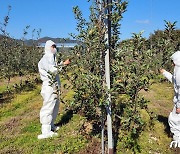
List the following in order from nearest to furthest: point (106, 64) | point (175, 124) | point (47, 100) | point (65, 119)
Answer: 1. point (106, 64)
2. point (175, 124)
3. point (47, 100)
4. point (65, 119)

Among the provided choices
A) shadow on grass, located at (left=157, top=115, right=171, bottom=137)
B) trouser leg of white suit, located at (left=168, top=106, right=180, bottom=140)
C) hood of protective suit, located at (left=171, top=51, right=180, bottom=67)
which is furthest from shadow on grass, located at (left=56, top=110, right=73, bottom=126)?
hood of protective suit, located at (left=171, top=51, right=180, bottom=67)

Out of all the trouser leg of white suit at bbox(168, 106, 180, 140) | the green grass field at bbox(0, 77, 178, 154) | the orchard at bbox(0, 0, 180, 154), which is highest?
the orchard at bbox(0, 0, 180, 154)

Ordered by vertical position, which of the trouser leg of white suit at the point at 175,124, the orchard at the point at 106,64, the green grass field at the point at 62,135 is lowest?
the green grass field at the point at 62,135

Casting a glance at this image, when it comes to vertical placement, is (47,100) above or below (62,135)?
above

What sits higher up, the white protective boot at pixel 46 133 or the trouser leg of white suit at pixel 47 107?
the trouser leg of white suit at pixel 47 107

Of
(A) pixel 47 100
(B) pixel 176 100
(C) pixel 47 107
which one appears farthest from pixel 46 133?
(B) pixel 176 100

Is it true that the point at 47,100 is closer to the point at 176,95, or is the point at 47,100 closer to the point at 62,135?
the point at 62,135

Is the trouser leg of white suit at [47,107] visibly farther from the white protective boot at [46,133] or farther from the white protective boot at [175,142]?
the white protective boot at [175,142]

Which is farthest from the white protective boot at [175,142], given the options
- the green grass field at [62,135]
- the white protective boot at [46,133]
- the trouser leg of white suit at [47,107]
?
the trouser leg of white suit at [47,107]

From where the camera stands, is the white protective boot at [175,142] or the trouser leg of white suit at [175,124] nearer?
the white protective boot at [175,142]

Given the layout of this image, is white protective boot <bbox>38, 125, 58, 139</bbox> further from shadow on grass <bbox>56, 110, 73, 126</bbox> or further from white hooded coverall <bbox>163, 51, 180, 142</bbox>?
white hooded coverall <bbox>163, 51, 180, 142</bbox>

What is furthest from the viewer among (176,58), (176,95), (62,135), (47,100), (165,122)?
(165,122)

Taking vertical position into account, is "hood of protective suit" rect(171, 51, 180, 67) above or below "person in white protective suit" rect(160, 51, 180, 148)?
above

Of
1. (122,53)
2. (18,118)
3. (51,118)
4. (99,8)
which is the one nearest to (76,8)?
(99,8)
